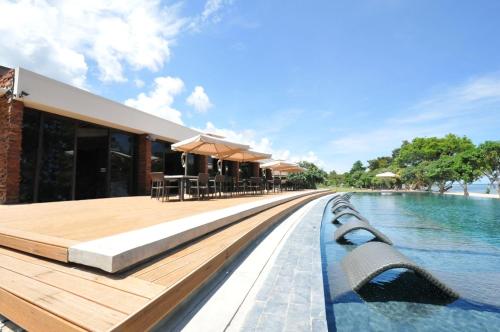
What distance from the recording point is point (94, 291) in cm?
143

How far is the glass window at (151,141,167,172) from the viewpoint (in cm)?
1193

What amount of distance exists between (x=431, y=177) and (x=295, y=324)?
30434 millimetres

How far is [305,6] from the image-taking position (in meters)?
9.16

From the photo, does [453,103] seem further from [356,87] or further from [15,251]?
[15,251]

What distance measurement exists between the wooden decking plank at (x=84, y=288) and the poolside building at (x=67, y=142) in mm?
6612

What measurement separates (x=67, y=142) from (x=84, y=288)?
870 cm

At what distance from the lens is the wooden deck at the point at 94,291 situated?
1169 millimetres

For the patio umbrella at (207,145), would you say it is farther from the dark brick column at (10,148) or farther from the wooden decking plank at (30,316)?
the wooden decking plank at (30,316)

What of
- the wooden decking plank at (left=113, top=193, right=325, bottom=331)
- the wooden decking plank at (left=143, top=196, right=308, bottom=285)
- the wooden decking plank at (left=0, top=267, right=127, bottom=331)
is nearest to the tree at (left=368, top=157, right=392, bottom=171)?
the wooden decking plank at (left=143, top=196, right=308, bottom=285)

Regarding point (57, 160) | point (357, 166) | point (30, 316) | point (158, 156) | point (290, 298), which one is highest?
point (357, 166)

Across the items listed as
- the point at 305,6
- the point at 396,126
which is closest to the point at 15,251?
the point at 305,6

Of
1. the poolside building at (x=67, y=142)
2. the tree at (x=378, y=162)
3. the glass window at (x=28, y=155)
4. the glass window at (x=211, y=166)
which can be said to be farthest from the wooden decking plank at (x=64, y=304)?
the tree at (x=378, y=162)

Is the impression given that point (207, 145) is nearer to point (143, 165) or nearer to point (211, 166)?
point (143, 165)

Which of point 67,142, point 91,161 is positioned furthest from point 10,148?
point 91,161
